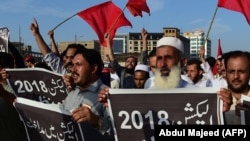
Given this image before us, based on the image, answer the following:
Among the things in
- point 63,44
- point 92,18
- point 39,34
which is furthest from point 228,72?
point 63,44

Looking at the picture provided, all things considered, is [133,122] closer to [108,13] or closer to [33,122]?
[33,122]

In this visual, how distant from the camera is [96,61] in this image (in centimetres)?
442

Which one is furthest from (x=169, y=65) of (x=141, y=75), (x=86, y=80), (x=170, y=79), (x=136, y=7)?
(x=136, y=7)

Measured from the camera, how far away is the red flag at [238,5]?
773cm

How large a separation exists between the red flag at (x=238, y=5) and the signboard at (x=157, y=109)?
451 centimetres

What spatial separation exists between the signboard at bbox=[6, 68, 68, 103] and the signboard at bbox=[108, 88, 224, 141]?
211 centimetres

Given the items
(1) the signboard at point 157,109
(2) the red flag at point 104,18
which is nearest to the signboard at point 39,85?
(1) the signboard at point 157,109

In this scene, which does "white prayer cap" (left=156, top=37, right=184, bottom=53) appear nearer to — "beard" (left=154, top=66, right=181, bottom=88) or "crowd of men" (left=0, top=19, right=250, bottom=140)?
"crowd of men" (left=0, top=19, right=250, bottom=140)

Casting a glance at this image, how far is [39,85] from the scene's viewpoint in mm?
5730

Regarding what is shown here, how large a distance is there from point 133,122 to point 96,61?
0.98 meters

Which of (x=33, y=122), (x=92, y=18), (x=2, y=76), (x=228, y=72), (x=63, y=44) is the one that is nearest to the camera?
(x=33, y=122)

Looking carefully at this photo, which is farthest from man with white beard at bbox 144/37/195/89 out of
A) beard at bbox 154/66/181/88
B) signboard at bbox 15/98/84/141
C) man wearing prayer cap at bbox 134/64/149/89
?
man wearing prayer cap at bbox 134/64/149/89

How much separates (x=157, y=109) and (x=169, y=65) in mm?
1009

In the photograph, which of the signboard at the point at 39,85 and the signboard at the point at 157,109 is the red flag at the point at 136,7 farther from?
the signboard at the point at 157,109
